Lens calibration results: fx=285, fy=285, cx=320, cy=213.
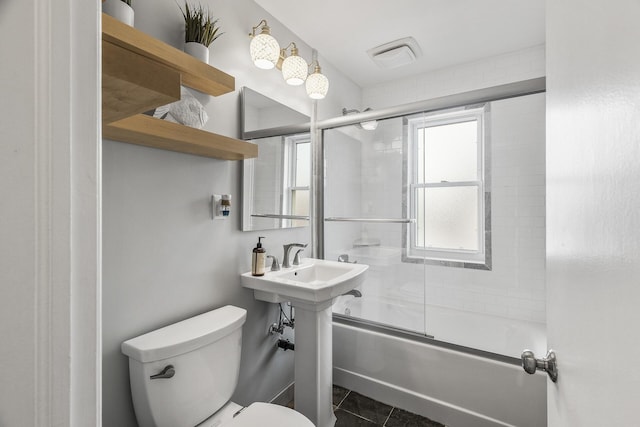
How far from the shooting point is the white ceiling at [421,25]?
1.72 meters

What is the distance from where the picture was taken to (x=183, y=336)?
1.06m

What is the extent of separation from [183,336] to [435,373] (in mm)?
1401

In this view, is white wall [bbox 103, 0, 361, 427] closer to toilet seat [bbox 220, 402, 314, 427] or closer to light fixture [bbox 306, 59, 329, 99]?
light fixture [bbox 306, 59, 329, 99]

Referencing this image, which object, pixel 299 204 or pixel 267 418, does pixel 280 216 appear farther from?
pixel 267 418

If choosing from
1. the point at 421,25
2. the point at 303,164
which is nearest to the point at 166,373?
the point at 303,164

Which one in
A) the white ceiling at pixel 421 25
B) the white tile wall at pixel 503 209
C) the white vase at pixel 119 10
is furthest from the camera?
the white tile wall at pixel 503 209

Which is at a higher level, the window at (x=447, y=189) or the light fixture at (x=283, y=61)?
the light fixture at (x=283, y=61)

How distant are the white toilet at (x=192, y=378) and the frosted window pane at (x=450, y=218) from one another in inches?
58.7

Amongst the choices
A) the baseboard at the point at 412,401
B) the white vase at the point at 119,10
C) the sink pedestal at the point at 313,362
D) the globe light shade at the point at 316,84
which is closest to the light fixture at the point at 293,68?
the globe light shade at the point at 316,84

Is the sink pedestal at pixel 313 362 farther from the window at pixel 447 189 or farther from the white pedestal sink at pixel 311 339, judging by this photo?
the window at pixel 447 189

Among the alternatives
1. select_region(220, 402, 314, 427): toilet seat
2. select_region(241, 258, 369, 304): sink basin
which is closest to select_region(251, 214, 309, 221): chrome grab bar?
select_region(241, 258, 369, 304): sink basin

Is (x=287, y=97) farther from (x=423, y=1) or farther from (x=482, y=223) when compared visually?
(x=482, y=223)

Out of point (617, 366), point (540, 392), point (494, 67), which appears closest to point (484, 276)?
point (540, 392)

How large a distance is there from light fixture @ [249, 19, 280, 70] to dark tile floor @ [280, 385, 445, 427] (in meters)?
2.03
